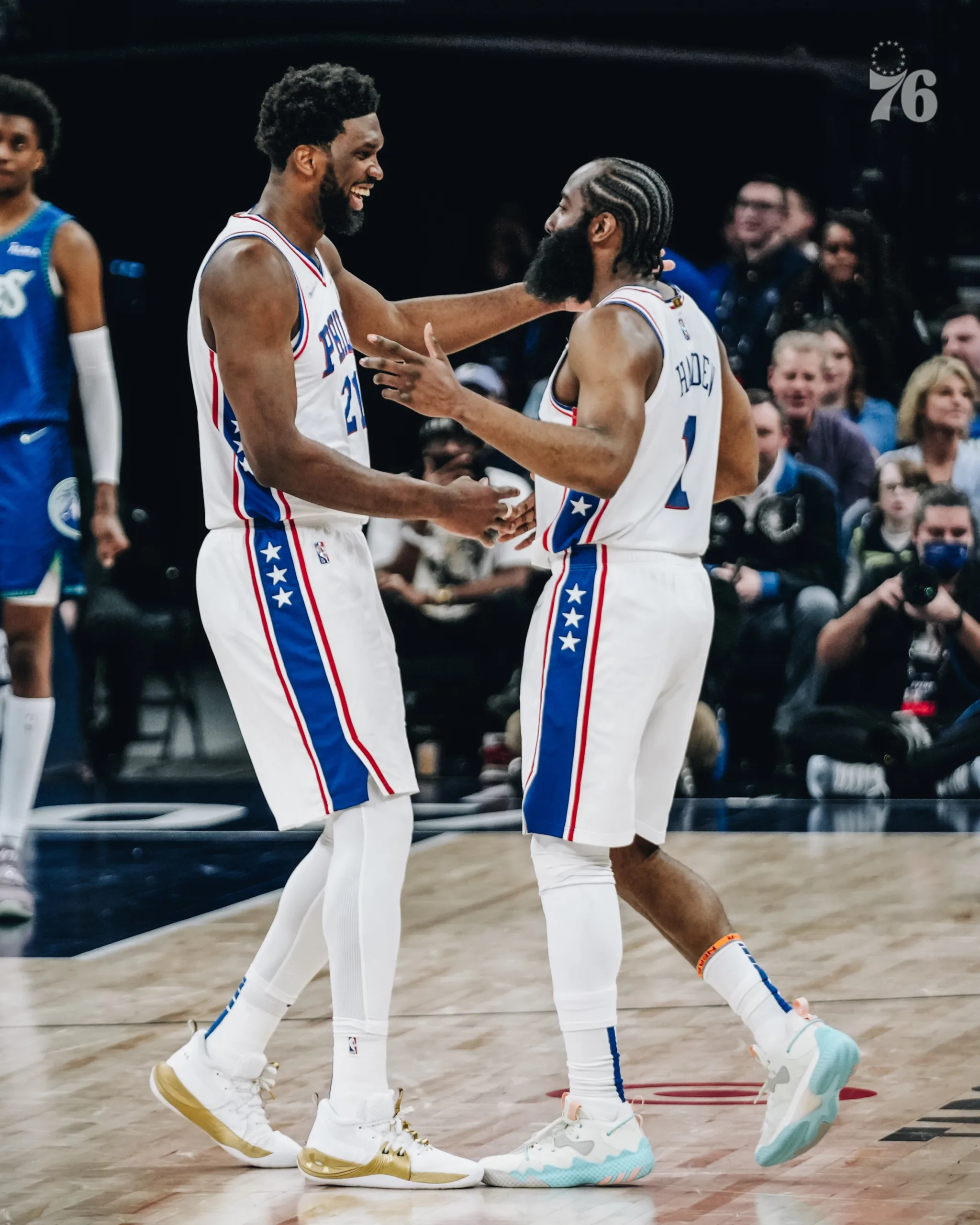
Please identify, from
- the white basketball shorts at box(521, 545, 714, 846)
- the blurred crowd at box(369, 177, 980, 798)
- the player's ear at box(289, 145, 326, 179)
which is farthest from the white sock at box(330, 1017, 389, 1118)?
the blurred crowd at box(369, 177, 980, 798)

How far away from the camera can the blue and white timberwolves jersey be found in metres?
7.21

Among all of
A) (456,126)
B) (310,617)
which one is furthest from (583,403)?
(456,126)

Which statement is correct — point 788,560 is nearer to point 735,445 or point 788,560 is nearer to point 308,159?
point 735,445

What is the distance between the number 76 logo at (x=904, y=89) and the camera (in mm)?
8773

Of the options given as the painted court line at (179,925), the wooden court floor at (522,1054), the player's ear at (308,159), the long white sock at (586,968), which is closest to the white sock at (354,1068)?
the wooden court floor at (522,1054)

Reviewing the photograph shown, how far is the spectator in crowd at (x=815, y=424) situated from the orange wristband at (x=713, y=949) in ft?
16.3

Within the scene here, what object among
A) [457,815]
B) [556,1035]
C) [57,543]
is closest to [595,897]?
[556,1035]

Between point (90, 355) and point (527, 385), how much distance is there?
8.15 feet

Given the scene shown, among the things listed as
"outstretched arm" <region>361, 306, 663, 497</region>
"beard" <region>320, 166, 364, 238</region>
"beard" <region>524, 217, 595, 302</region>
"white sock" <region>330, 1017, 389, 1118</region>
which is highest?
"beard" <region>320, 166, 364, 238</region>

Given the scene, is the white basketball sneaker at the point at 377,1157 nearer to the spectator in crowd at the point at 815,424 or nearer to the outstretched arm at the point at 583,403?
the outstretched arm at the point at 583,403

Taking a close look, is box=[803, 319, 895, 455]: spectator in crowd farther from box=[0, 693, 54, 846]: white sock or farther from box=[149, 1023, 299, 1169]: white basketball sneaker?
box=[149, 1023, 299, 1169]: white basketball sneaker

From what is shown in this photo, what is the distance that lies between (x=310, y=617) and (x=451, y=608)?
5.23 meters

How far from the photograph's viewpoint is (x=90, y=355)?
7301 mm

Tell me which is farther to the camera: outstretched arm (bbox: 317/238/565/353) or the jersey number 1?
outstretched arm (bbox: 317/238/565/353)
